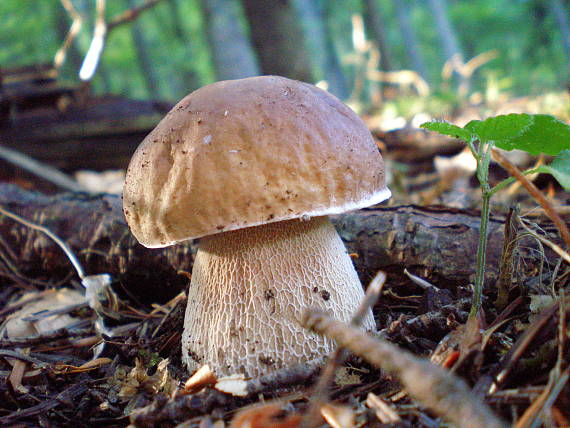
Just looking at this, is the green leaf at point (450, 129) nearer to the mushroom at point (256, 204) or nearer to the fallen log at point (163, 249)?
the mushroom at point (256, 204)

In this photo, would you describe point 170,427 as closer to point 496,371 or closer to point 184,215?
point 184,215

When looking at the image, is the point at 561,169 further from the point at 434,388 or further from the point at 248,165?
the point at 248,165

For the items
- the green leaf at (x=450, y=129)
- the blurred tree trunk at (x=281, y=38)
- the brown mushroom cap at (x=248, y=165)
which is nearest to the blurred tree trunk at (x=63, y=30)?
the blurred tree trunk at (x=281, y=38)

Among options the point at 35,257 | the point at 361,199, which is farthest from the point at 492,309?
the point at 35,257

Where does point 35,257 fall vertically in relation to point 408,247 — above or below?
above

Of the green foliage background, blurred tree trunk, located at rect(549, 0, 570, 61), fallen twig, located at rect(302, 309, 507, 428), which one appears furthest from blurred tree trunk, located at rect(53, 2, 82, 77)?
blurred tree trunk, located at rect(549, 0, 570, 61)
